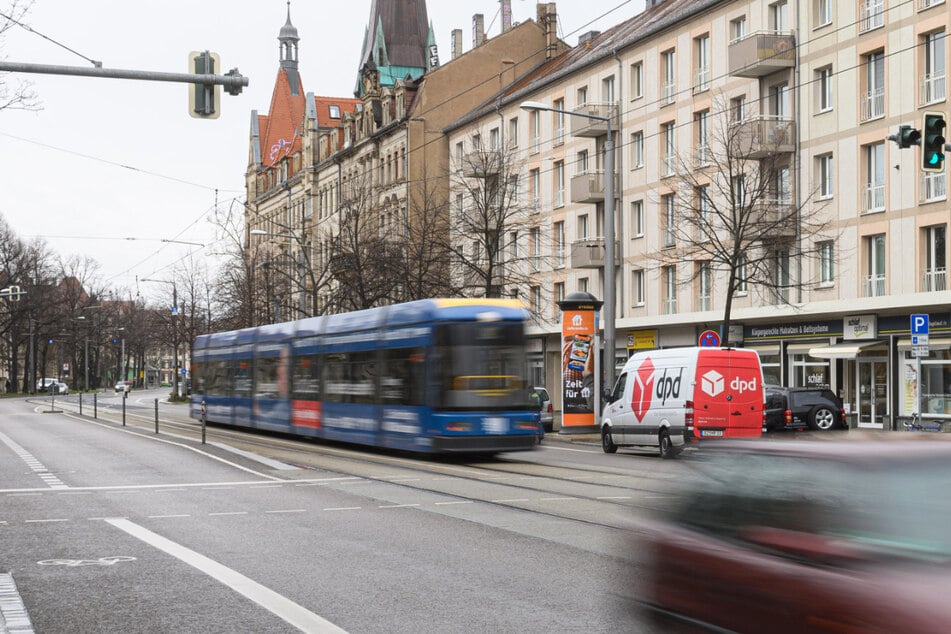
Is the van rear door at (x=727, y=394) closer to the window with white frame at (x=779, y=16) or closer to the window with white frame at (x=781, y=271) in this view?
the window with white frame at (x=781, y=271)

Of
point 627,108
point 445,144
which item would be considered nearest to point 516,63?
point 445,144

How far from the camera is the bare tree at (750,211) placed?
117 feet

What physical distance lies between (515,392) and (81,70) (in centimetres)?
983

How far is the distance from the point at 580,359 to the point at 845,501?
2917 cm

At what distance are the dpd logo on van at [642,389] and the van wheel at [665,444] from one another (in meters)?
0.65

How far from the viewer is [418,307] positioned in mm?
23391

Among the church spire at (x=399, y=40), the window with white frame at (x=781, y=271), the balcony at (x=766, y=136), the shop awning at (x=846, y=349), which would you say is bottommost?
the shop awning at (x=846, y=349)

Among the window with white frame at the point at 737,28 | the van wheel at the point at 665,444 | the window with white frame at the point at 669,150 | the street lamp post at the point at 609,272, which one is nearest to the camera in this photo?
the van wheel at the point at 665,444

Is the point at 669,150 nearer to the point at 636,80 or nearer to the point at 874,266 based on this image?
the point at 636,80

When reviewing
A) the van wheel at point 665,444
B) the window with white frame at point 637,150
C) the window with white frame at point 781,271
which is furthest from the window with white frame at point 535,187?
the van wheel at point 665,444

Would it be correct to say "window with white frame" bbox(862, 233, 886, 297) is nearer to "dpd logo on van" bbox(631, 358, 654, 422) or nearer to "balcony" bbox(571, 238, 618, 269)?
"dpd logo on van" bbox(631, 358, 654, 422)

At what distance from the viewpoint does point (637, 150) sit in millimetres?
50344

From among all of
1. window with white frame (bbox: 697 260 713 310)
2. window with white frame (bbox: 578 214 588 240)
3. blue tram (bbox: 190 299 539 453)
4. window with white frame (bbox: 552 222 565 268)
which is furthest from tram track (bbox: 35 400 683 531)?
window with white frame (bbox: 552 222 565 268)

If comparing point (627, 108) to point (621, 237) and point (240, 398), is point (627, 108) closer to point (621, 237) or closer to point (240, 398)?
point (621, 237)
